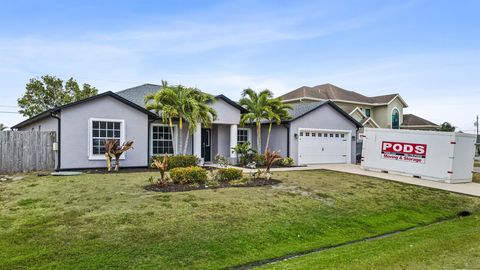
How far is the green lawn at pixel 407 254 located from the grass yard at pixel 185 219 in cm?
42

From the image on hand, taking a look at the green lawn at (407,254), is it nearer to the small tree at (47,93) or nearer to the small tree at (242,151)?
the small tree at (242,151)

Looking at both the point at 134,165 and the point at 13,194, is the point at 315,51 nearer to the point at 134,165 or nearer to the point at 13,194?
the point at 134,165

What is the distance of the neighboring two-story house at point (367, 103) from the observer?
3167 cm

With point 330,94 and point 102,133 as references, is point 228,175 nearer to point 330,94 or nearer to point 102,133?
point 102,133

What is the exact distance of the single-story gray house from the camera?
45.7ft

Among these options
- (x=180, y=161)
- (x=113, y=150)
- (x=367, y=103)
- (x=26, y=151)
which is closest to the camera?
(x=113, y=150)

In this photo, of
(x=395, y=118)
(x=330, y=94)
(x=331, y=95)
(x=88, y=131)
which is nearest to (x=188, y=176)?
(x=88, y=131)

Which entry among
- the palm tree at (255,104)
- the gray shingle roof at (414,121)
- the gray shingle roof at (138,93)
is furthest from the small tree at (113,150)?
the gray shingle roof at (414,121)

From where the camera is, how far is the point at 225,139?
19156mm

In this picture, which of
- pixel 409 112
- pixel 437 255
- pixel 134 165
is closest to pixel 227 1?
pixel 134 165

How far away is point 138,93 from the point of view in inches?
752

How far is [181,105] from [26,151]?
712 centimetres

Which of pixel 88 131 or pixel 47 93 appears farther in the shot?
pixel 47 93

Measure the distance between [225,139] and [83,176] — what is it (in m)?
8.72
